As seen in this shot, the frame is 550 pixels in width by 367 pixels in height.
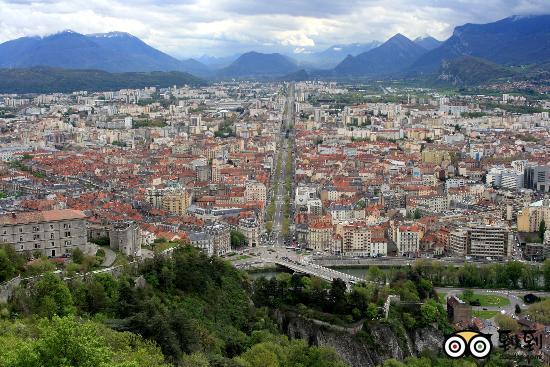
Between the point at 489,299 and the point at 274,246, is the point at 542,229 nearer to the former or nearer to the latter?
the point at 489,299

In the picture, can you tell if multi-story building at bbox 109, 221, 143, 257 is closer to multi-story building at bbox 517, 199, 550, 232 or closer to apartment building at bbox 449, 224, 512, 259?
apartment building at bbox 449, 224, 512, 259

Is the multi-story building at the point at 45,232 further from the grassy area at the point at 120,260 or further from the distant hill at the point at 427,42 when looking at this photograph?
the distant hill at the point at 427,42

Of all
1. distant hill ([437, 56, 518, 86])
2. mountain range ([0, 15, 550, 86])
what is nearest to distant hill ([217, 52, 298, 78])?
mountain range ([0, 15, 550, 86])

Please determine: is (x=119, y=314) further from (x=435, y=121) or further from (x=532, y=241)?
(x=435, y=121)

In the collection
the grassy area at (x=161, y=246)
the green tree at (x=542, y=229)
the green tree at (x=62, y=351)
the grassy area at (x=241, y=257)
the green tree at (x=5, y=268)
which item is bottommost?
the grassy area at (x=241, y=257)

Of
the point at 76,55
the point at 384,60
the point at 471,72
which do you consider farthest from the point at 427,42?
the point at 471,72

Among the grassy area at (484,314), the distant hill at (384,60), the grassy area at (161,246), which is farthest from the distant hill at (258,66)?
the grassy area at (484,314)
